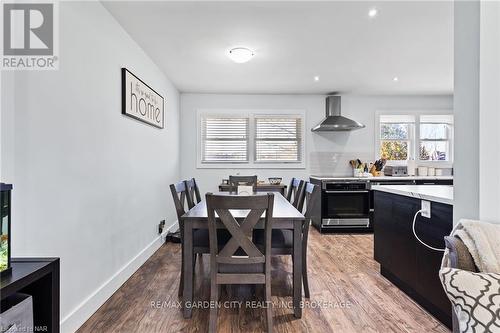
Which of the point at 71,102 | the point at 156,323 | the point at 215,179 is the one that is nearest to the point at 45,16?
the point at 71,102

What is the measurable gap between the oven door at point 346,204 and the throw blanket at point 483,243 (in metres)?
3.37

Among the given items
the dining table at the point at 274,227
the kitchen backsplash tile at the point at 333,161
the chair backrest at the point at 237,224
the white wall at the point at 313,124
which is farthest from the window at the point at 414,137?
the chair backrest at the point at 237,224

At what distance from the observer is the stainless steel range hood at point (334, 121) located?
4.65 meters

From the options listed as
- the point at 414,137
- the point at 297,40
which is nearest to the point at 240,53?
the point at 297,40

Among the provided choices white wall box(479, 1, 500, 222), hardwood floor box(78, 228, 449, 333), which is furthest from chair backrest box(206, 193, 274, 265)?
white wall box(479, 1, 500, 222)

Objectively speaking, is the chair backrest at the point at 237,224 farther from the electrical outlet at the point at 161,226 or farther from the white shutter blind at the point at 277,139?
the white shutter blind at the point at 277,139

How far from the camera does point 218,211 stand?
5.63ft

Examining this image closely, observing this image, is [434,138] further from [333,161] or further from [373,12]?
[373,12]

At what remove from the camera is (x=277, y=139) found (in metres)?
5.12

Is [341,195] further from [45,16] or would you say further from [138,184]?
[45,16]

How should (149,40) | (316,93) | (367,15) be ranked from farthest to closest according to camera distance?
(316,93)
(149,40)
(367,15)

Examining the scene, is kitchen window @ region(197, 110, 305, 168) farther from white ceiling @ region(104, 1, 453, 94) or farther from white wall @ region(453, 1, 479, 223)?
white wall @ region(453, 1, 479, 223)

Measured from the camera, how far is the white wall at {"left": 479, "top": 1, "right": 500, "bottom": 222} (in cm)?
114

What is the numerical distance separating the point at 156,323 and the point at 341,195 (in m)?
3.34
